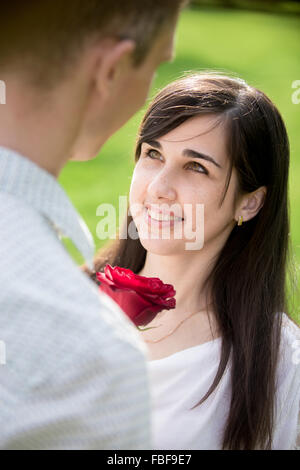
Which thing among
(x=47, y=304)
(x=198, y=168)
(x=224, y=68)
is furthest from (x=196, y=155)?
(x=224, y=68)

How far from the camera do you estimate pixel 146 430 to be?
0.98m

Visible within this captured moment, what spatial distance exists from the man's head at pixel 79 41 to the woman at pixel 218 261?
130 centimetres

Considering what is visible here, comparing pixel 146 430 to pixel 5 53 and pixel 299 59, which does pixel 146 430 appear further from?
pixel 299 59

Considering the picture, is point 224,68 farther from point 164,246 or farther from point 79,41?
point 79,41

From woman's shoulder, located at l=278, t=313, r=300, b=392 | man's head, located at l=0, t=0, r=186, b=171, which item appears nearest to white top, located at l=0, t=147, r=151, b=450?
man's head, located at l=0, t=0, r=186, b=171

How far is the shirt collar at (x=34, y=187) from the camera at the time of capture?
40.8 inches

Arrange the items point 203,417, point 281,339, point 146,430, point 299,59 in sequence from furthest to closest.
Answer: point 299,59 < point 281,339 < point 203,417 < point 146,430

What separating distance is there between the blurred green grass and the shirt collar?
207cm

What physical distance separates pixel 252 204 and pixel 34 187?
1614 millimetres

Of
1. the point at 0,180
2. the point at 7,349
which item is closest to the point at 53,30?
the point at 0,180

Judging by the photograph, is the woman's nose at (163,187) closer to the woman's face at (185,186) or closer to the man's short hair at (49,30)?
the woman's face at (185,186)

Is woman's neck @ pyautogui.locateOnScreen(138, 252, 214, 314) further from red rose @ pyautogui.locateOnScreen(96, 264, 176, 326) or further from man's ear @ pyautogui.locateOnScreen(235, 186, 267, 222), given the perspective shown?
red rose @ pyautogui.locateOnScreen(96, 264, 176, 326)

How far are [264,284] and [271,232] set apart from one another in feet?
0.71

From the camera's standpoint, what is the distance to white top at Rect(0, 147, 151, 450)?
0.95 m
